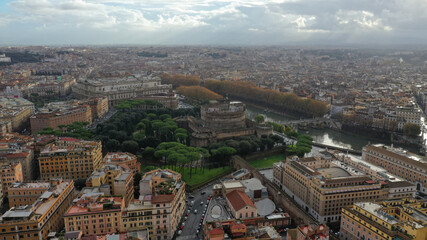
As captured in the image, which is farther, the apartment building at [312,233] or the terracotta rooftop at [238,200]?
the terracotta rooftop at [238,200]

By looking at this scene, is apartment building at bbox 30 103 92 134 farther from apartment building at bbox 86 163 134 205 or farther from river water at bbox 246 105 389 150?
river water at bbox 246 105 389 150

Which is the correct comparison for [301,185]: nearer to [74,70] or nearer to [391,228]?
[391,228]

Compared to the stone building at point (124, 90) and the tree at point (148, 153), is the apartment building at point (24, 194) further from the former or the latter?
the stone building at point (124, 90)

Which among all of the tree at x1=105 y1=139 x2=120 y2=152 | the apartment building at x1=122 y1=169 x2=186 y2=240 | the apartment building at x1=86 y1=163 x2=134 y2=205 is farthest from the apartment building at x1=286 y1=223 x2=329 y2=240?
the tree at x1=105 y1=139 x2=120 y2=152

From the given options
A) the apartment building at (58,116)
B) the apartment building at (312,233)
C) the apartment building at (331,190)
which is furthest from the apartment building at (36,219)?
the apartment building at (58,116)

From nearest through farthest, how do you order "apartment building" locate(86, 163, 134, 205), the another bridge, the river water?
"apartment building" locate(86, 163, 134, 205) < the river water < the another bridge

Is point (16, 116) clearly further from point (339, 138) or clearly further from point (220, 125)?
point (339, 138)

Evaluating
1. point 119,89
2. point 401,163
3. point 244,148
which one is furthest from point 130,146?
point 119,89
